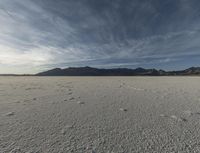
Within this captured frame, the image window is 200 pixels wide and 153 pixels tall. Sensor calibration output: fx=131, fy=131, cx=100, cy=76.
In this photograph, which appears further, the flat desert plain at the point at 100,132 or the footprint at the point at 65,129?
the footprint at the point at 65,129

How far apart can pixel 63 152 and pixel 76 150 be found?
6.7 inches

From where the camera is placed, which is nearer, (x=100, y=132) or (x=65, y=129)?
(x=100, y=132)

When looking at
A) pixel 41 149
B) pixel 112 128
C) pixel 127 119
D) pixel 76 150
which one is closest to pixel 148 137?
pixel 112 128

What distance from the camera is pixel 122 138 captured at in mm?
2090

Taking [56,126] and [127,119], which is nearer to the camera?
[56,126]

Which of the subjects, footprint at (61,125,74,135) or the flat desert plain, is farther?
footprint at (61,125,74,135)

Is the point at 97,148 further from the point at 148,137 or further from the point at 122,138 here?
the point at 148,137

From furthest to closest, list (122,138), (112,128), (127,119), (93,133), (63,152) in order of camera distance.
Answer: (127,119), (112,128), (93,133), (122,138), (63,152)

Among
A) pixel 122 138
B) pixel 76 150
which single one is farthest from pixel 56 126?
pixel 122 138

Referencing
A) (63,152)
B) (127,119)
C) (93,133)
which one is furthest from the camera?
(127,119)

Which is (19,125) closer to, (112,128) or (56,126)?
(56,126)

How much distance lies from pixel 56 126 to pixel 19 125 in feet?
2.40

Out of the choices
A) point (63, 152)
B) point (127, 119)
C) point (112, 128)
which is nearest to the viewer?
point (63, 152)

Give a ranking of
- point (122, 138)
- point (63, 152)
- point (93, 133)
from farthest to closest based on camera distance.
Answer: point (93, 133) < point (122, 138) < point (63, 152)
